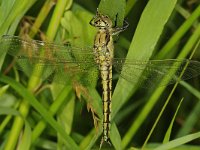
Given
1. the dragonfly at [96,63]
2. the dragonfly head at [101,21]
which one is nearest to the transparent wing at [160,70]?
the dragonfly at [96,63]

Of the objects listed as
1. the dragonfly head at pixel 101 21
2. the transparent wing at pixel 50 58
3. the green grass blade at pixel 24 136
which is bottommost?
the green grass blade at pixel 24 136

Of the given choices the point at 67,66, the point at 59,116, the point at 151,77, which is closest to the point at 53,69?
the point at 67,66

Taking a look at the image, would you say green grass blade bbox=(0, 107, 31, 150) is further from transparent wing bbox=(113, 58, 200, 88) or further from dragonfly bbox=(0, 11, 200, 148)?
transparent wing bbox=(113, 58, 200, 88)

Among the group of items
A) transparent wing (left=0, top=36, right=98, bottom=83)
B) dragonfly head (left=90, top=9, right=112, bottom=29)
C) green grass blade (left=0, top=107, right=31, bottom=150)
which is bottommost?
green grass blade (left=0, top=107, right=31, bottom=150)

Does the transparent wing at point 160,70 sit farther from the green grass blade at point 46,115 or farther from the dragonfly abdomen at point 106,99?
the green grass blade at point 46,115

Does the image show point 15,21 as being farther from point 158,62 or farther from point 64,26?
point 158,62

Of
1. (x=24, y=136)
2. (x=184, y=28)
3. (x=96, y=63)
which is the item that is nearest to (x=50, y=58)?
(x=96, y=63)

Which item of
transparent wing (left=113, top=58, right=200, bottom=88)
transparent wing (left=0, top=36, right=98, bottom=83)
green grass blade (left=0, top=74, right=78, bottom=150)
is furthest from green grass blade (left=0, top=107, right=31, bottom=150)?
transparent wing (left=113, top=58, right=200, bottom=88)

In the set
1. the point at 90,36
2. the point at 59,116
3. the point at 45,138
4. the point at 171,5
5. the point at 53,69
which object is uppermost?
the point at 171,5
